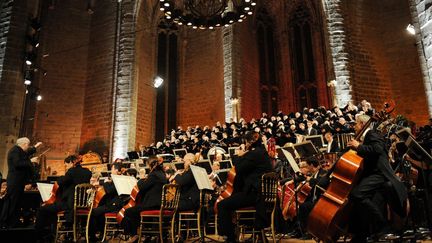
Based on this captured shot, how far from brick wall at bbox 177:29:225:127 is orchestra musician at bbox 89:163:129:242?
415 inches

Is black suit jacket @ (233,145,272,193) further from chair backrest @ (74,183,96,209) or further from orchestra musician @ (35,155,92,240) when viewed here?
orchestra musician @ (35,155,92,240)

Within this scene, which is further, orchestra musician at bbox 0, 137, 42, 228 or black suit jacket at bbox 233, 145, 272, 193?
orchestra musician at bbox 0, 137, 42, 228

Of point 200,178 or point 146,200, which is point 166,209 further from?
point 200,178

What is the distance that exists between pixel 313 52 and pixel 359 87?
4.81m

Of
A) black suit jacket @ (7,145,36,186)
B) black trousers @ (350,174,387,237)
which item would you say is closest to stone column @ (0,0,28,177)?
black suit jacket @ (7,145,36,186)

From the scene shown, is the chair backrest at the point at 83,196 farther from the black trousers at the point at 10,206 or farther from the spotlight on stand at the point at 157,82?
the spotlight on stand at the point at 157,82

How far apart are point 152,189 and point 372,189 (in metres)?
2.99

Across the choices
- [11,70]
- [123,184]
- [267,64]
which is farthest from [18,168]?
[267,64]

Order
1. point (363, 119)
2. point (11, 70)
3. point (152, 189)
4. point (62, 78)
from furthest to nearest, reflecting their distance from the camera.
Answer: point (62, 78)
point (11, 70)
point (152, 189)
point (363, 119)

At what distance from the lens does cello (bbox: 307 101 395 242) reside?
3441 millimetres

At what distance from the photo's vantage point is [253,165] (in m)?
4.38

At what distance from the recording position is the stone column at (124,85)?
1468 centimetres

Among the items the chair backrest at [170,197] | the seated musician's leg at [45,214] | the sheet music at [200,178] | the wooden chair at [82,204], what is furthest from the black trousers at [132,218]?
the seated musician's leg at [45,214]

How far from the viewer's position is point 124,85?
49.9 ft
